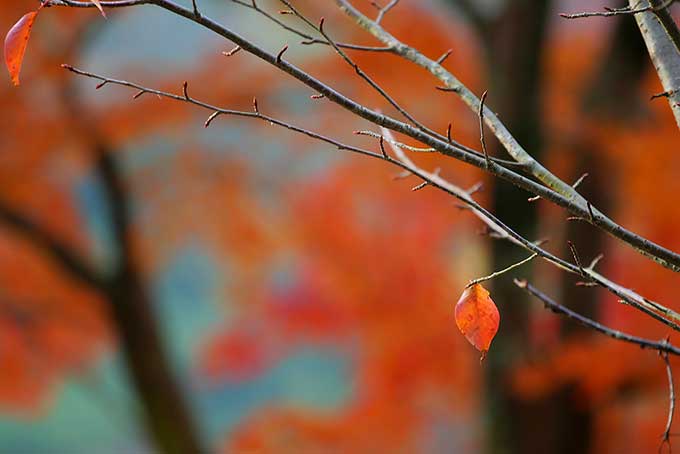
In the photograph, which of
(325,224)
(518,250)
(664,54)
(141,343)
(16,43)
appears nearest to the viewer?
(16,43)

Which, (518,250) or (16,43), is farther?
(518,250)

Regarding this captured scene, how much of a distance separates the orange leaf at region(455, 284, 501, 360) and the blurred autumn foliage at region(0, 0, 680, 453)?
A: 2406mm

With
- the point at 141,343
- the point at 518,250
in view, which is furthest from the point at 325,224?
the point at 518,250

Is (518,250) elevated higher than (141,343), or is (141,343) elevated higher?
(518,250)

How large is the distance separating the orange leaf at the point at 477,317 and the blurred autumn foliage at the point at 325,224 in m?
2.41

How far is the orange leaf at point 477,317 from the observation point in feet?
2.42

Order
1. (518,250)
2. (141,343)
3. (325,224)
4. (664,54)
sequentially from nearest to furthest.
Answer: (664,54) → (518,250) → (141,343) → (325,224)

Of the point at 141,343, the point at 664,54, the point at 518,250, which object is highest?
the point at 664,54

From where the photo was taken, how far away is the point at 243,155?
16.3 feet

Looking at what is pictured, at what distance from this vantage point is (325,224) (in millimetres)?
5203

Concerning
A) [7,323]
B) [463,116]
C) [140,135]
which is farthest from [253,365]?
[463,116]

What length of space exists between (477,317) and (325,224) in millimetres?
4462

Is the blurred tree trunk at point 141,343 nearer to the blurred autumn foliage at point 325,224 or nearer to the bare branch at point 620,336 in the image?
the blurred autumn foliage at point 325,224

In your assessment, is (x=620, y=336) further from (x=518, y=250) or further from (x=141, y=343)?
(x=141, y=343)
